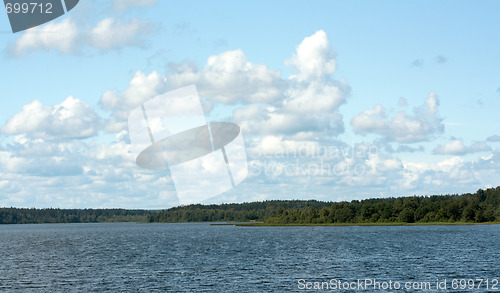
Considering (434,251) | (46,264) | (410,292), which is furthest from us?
(434,251)

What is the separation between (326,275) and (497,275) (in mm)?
23203

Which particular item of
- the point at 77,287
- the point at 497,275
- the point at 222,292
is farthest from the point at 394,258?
the point at 77,287

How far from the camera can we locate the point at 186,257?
99.9 metres

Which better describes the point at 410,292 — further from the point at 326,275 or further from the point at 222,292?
the point at 222,292

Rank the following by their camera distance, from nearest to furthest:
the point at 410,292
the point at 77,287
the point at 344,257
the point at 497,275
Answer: the point at 410,292 → the point at 77,287 → the point at 497,275 → the point at 344,257

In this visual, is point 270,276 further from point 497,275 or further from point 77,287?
point 497,275

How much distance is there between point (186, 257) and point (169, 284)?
123 ft

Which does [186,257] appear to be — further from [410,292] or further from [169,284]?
[410,292]

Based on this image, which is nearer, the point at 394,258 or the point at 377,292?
the point at 377,292

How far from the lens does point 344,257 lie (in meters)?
95.8

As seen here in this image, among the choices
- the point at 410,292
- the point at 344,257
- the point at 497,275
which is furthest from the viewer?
the point at 344,257

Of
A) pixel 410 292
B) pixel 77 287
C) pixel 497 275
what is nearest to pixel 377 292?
pixel 410 292

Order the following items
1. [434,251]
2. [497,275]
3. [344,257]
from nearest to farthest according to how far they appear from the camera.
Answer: [497,275]
[344,257]
[434,251]

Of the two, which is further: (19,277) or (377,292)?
(19,277)
